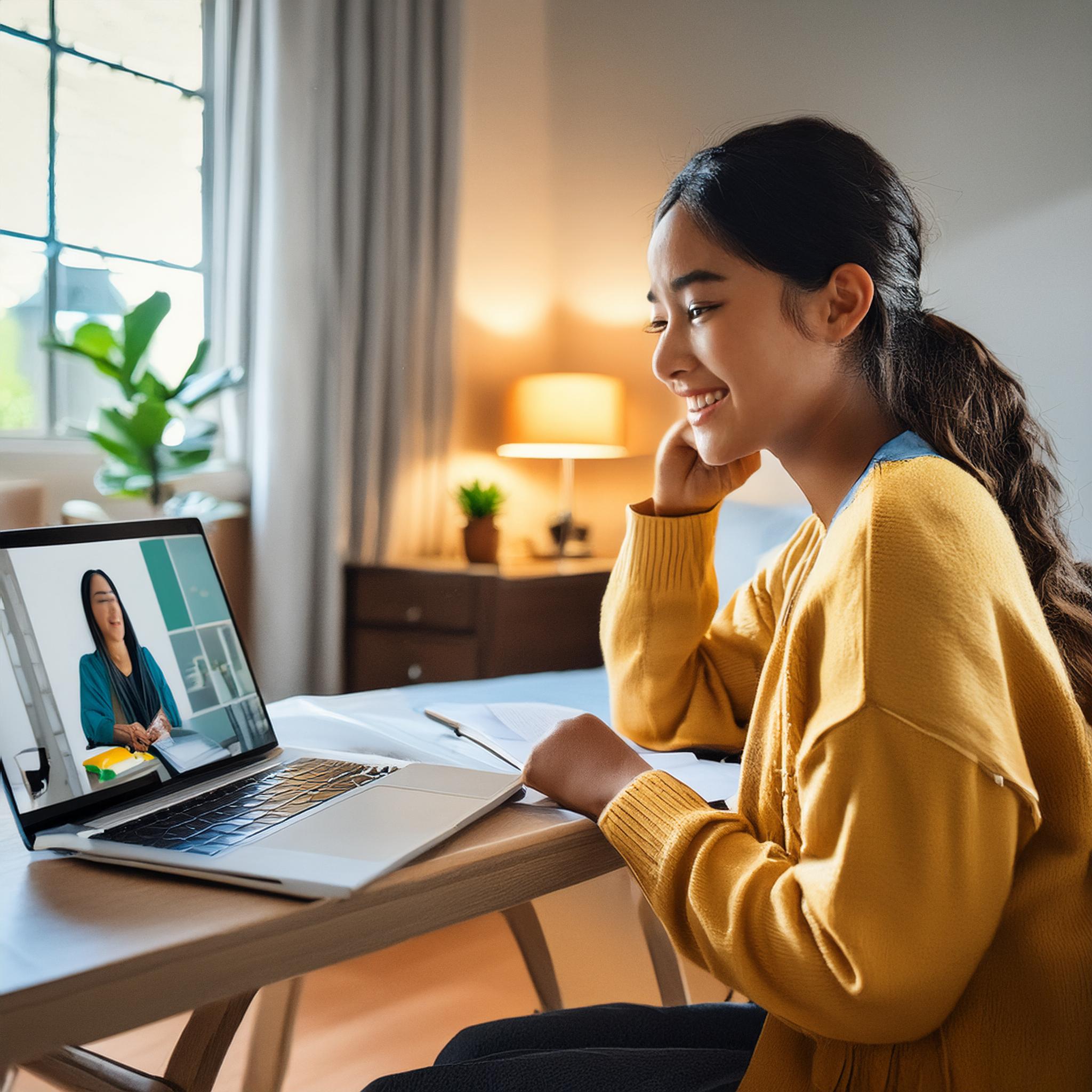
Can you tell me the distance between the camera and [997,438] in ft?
2.69

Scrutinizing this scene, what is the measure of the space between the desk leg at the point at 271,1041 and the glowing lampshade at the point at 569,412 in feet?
6.70

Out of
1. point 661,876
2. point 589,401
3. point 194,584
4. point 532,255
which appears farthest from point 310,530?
point 661,876

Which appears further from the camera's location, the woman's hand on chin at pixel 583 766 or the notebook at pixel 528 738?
the notebook at pixel 528 738

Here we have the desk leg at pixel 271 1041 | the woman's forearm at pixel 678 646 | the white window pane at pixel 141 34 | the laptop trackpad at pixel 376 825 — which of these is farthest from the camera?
the white window pane at pixel 141 34

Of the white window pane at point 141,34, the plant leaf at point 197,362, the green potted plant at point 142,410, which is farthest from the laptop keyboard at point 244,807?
the white window pane at point 141,34

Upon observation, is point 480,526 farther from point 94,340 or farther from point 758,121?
point 758,121

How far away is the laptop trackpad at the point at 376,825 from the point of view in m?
0.62

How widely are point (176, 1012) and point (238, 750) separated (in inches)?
12.3

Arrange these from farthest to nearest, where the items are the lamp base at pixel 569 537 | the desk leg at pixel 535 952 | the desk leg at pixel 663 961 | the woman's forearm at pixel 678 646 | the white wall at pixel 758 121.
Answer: the lamp base at pixel 569 537, the white wall at pixel 758 121, the desk leg at pixel 663 961, the desk leg at pixel 535 952, the woman's forearm at pixel 678 646

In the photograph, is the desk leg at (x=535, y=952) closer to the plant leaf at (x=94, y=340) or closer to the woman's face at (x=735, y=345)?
the woman's face at (x=735, y=345)

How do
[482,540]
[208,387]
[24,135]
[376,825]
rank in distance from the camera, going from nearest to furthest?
[376,825] → [208,387] → [24,135] → [482,540]

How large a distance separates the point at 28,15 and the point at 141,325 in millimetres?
880

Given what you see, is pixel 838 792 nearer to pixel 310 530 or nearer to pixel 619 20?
pixel 310 530

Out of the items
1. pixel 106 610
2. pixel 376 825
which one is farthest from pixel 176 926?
pixel 106 610
